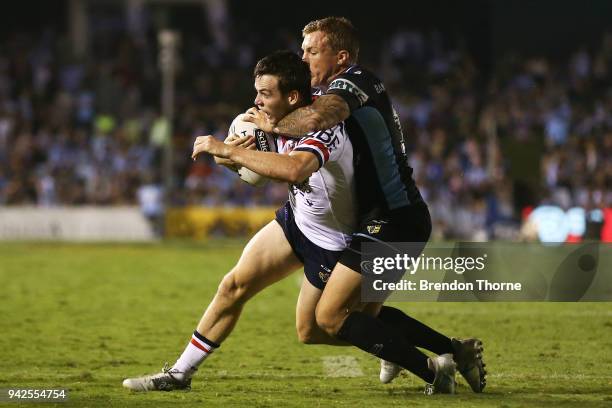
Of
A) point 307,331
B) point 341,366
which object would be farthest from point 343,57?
point 341,366

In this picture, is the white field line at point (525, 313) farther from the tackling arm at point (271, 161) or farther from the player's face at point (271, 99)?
the tackling arm at point (271, 161)

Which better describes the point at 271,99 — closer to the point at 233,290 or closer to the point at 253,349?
the point at 233,290

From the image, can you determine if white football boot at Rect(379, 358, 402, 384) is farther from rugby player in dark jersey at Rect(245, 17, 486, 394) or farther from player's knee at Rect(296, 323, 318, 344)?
player's knee at Rect(296, 323, 318, 344)

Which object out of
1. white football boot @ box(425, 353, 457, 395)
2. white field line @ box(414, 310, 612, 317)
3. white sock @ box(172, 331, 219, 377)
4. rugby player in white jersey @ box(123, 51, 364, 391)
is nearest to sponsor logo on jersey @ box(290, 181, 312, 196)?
rugby player in white jersey @ box(123, 51, 364, 391)

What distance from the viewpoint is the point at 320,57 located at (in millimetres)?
6328

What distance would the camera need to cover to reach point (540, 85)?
27078mm

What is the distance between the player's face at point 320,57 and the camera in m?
6.28

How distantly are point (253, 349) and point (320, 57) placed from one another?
10.1 ft

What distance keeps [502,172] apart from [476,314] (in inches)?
502

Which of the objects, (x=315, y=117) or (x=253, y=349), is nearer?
(x=315, y=117)

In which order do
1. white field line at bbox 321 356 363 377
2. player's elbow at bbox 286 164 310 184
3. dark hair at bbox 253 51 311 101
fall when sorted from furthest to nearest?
1. white field line at bbox 321 356 363 377
2. dark hair at bbox 253 51 311 101
3. player's elbow at bbox 286 164 310 184

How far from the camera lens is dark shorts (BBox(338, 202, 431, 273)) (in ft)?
20.5

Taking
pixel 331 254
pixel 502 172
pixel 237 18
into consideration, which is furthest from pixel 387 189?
pixel 237 18

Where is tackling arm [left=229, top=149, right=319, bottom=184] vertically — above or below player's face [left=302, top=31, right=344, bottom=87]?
below
